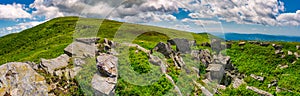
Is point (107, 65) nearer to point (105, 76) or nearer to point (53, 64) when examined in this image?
point (105, 76)

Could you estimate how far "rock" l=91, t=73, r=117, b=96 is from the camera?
1530 cm

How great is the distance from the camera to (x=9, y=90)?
14344mm

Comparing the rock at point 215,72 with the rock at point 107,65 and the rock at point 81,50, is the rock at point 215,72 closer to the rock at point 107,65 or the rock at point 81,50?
the rock at point 107,65

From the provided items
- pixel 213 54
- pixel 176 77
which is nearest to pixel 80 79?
pixel 176 77

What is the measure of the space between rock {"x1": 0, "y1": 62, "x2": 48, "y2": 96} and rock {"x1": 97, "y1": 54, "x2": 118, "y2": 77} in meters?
2.99

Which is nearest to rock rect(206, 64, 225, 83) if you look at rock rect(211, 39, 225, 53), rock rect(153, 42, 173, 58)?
rock rect(153, 42, 173, 58)

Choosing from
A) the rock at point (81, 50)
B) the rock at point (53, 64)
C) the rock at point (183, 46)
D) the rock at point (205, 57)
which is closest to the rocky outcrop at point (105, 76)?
the rock at point (81, 50)

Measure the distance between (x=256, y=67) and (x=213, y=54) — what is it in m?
8.50

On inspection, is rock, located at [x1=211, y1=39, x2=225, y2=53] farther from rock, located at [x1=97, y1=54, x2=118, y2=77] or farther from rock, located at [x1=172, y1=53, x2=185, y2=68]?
rock, located at [x1=97, y1=54, x2=118, y2=77]

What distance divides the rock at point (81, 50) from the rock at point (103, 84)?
3.13 metres

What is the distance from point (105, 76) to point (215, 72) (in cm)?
963

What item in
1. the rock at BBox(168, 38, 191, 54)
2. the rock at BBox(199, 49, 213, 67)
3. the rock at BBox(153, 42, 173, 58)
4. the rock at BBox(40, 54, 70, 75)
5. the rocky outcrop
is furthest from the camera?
the rock at BBox(199, 49, 213, 67)

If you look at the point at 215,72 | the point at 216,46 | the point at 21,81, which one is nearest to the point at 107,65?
the point at 21,81

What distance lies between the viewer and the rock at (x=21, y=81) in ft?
47.0
